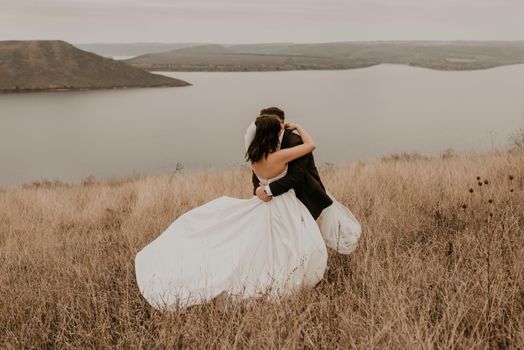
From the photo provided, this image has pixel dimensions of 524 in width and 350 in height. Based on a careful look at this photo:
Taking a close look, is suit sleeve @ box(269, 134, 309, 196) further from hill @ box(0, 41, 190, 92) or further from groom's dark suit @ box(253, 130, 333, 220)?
hill @ box(0, 41, 190, 92)

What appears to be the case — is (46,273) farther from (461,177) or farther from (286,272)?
(461,177)

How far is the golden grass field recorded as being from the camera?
2.84m

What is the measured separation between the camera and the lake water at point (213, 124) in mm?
25453

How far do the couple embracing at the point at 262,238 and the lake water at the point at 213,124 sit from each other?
17.7 metres

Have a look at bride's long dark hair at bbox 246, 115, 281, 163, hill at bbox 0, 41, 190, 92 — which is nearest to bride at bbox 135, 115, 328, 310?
bride's long dark hair at bbox 246, 115, 281, 163

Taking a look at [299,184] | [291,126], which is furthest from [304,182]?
[291,126]

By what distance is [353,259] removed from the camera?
167 inches

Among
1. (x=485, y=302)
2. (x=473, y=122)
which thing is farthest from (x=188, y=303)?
(x=473, y=122)

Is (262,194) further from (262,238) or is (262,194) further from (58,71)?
(58,71)

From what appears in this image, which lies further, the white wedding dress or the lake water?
the lake water

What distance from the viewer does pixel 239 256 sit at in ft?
12.3

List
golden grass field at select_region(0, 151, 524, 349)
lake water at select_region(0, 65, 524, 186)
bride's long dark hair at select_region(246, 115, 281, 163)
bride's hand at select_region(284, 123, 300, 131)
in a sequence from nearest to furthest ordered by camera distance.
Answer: golden grass field at select_region(0, 151, 524, 349) → bride's long dark hair at select_region(246, 115, 281, 163) → bride's hand at select_region(284, 123, 300, 131) → lake water at select_region(0, 65, 524, 186)

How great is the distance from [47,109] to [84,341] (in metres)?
53.2

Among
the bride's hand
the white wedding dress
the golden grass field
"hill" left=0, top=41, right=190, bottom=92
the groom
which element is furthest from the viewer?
"hill" left=0, top=41, right=190, bottom=92
